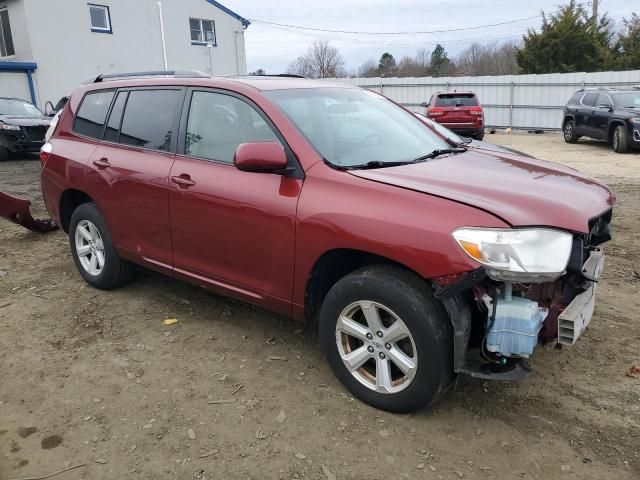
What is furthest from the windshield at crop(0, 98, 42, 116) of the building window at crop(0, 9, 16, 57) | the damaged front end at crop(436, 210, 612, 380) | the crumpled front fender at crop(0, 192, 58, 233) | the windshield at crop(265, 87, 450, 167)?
the damaged front end at crop(436, 210, 612, 380)

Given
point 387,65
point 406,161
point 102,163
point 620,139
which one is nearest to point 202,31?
point 620,139

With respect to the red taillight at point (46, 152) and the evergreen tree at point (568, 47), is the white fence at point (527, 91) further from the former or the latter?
the red taillight at point (46, 152)

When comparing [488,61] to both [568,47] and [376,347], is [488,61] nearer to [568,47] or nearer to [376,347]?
[568,47]

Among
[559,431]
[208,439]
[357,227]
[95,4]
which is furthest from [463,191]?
[95,4]

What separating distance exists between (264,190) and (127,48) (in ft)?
74.8

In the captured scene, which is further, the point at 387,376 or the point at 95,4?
the point at 95,4

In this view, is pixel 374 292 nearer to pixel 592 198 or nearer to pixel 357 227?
pixel 357 227

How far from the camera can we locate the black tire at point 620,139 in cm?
1359

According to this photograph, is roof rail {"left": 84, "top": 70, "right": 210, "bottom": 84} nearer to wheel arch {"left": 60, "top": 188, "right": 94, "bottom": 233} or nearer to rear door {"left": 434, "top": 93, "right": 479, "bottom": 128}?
wheel arch {"left": 60, "top": 188, "right": 94, "bottom": 233}

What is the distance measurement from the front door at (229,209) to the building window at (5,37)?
21351mm

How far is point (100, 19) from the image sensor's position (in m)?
22.6

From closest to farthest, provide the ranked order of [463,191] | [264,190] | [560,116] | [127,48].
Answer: [463,191]
[264,190]
[560,116]
[127,48]

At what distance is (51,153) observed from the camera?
5004 mm

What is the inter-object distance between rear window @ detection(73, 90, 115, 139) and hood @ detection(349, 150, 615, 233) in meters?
2.59
